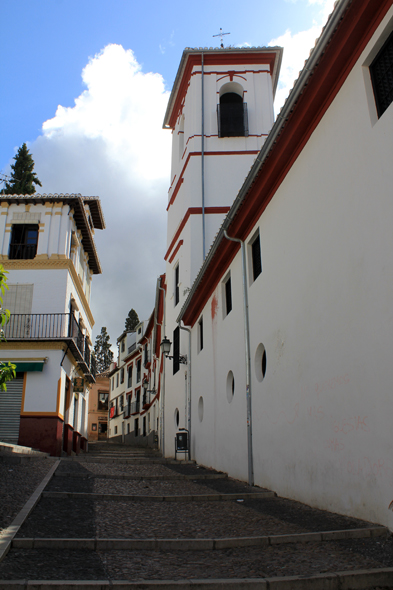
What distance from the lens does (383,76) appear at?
17.8 ft

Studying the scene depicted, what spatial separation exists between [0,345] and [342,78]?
15.4m

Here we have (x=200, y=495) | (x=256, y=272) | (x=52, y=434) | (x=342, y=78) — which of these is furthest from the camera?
(x=52, y=434)

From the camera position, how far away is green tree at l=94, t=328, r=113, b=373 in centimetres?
6003

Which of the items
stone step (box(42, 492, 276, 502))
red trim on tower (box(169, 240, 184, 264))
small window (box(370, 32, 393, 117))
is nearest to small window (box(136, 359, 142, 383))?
red trim on tower (box(169, 240, 184, 264))

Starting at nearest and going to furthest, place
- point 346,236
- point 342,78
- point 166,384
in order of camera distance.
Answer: point 346,236, point 342,78, point 166,384

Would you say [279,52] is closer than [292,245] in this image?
No

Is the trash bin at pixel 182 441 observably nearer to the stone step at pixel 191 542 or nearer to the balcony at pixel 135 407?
the stone step at pixel 191 542

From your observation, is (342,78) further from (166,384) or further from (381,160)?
(166,384)

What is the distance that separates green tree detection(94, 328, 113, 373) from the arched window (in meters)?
44.3

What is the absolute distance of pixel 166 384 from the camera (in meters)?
20.1

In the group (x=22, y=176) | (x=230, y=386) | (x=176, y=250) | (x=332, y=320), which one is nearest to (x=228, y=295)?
(x=230, y=386)

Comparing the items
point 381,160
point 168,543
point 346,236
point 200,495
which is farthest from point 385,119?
point 200,495

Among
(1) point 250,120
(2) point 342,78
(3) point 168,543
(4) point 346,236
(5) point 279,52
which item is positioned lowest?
(3) point 168,543

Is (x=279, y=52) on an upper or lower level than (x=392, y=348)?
upper
